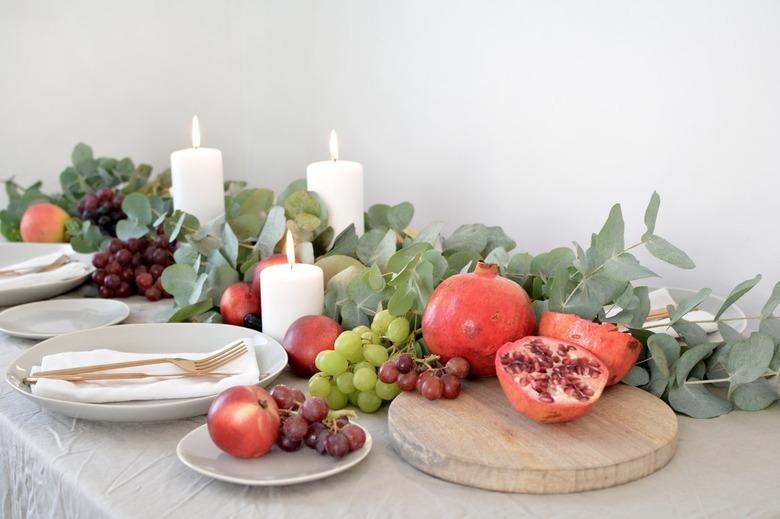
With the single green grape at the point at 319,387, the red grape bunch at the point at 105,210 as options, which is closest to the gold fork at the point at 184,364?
the single green grape at the point at 319,387

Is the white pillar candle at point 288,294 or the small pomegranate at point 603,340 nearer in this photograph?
the small pomegranate at point 603,340

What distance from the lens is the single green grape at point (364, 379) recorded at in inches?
33.0

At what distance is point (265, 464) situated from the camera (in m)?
0.71

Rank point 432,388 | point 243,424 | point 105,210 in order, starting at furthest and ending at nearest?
point 105,210 < point 432,388 < point 243,424

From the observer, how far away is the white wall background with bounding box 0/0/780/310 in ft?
3.76

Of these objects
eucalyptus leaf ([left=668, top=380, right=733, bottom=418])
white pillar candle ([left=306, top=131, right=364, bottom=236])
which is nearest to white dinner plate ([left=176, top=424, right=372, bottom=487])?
eucalyptus leaf ([left=668, top=380, right=733, bottom=418])

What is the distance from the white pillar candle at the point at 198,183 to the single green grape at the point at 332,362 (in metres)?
0.49

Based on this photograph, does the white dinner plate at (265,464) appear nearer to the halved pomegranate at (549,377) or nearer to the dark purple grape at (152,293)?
the halved pomegranate at (549,377)

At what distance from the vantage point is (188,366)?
893mm

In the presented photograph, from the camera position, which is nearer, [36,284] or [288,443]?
[288,443]

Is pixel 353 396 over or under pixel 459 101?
under

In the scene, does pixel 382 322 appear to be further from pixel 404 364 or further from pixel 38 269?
pixel 38 269

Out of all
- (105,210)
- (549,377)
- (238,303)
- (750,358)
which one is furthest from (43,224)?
(750,358)

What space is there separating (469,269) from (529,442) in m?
0.30
